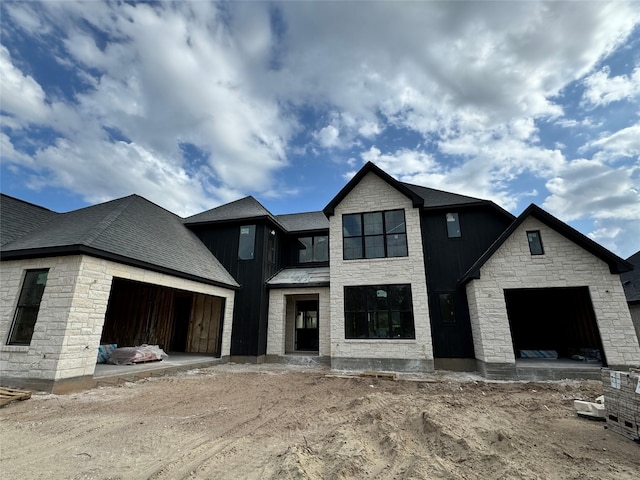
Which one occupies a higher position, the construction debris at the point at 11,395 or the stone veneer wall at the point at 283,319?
the stone veneer wall at the point at 283,319

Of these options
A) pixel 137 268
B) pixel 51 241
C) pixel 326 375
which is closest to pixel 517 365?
pixel 326 375

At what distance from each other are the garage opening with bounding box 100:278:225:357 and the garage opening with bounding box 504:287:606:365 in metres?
13.6

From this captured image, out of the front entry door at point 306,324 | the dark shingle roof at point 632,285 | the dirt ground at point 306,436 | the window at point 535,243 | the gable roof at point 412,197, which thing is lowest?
the dirt ground at point 306,436

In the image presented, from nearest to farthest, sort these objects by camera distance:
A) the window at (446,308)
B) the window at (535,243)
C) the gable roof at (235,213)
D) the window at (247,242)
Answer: the window at (535,243), the window at (446,308), the window at (247,242), the gable roof at (235,213)

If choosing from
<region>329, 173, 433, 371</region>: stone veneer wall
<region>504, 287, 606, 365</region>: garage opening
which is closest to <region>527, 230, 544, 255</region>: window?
<region>504, 287, 606, 365</region>: garage opening

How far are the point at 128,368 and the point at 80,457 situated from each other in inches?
249

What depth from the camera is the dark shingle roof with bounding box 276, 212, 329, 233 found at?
15954mm

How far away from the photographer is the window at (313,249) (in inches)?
618

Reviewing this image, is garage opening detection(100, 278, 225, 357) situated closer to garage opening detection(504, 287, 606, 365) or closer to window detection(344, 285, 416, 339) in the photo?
window detection(344, 285, 416, 339)

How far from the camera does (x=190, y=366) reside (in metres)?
10.5

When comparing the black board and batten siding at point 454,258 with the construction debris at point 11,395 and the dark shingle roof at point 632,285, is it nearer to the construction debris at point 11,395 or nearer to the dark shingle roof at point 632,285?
the dark shingle roof at point 632,285

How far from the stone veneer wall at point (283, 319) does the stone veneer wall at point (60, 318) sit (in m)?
7.15

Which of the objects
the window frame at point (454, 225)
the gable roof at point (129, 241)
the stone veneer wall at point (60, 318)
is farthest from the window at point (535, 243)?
the stone veneer wall at point (60, 318)

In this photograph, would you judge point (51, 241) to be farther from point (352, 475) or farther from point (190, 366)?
point (352, 475)
